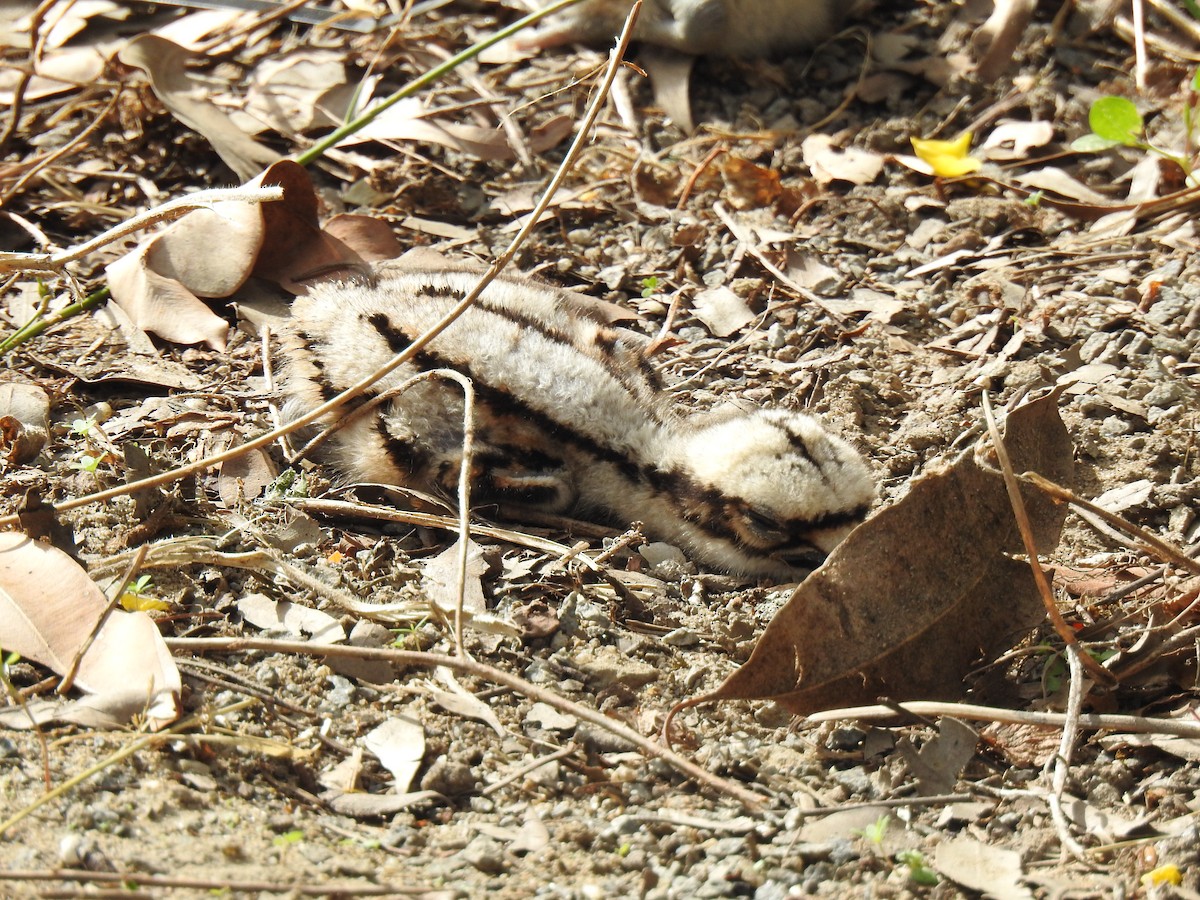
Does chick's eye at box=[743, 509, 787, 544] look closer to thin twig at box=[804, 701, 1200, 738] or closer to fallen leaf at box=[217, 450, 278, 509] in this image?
thin twig at box=[804, 701, 1200, 738]

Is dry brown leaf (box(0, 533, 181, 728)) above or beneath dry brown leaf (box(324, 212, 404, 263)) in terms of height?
above

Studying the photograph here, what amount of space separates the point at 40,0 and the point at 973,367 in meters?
4.91

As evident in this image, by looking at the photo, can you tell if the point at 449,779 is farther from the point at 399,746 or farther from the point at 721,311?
the point at 721,311

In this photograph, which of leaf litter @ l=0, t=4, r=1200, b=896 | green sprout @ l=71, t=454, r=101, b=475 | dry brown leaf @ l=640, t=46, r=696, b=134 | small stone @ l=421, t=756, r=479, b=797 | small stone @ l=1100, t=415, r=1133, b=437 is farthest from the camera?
dry brown leaf @ l=640, t=46, r=696, b=134

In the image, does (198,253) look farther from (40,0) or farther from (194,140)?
(40,0)

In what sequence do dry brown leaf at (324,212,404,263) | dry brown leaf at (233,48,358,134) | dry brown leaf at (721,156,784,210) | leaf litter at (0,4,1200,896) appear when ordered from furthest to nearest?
dry brown leaf at (233,48,358,134) → dry brown leaf at (721,156,784,210) → dry brown leaf at (324,212,404,263) → leaf litter at (0,4,1200,896)

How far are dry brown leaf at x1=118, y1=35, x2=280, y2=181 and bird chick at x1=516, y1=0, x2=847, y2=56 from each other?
170cm

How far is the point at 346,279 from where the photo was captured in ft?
15.8

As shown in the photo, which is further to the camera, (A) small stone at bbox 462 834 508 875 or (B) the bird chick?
(B) the bird chick

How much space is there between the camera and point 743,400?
15.2ft

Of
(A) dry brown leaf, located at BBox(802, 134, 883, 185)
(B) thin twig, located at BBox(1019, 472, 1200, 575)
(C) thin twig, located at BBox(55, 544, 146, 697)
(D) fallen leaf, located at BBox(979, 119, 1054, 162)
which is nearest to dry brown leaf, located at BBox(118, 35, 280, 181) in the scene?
(A) dry brown leaf, located at BBox(802, 134, 883, 185)

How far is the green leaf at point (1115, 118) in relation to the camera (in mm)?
4750

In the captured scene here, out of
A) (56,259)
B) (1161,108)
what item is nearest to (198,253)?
(56,259)

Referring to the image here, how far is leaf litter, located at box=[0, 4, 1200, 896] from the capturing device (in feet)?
8.82
